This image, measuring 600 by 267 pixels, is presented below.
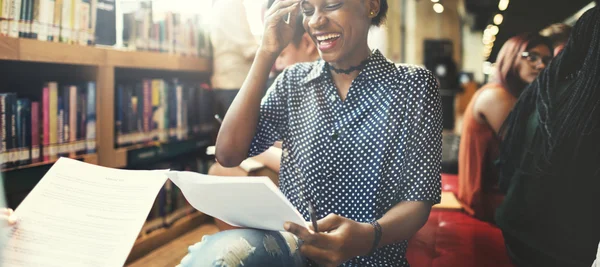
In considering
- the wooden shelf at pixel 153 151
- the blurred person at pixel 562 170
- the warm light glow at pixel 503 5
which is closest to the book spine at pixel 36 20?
the wooden shelf at pixel 153 151

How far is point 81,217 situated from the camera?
834mm

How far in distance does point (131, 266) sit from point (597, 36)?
1465mm

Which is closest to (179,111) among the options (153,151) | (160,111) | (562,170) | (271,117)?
(160,111)

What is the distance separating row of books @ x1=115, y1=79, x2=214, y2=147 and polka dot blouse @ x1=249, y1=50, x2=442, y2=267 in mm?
884

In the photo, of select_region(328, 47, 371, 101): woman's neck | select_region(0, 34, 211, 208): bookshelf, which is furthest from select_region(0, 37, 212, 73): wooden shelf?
select_region(328, 47, 371, 101): woman's neck

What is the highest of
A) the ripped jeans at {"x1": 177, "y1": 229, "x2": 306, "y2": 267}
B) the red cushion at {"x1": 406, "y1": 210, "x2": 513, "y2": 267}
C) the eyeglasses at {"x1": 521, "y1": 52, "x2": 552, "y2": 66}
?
the eyeglasses at {"x1": 521, "y1": 52, "x2": 552, "y2": 66}

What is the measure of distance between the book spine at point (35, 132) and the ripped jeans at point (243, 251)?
0.82m

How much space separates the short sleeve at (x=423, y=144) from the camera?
0.92 meters

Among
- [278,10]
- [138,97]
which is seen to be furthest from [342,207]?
[138,97]

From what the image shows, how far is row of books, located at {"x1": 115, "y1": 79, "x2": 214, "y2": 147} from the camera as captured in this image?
175cm

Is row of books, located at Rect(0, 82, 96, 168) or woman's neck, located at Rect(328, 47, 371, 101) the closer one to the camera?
woman's neck, located at Rect(328, 47, 371, 101)

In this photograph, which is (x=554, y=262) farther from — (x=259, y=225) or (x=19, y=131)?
(x=19, y=131)

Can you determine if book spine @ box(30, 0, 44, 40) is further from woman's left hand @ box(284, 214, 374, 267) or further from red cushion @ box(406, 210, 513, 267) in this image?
red cushion @ box(406, 210, 513, 267)

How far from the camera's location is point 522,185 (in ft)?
4.17
